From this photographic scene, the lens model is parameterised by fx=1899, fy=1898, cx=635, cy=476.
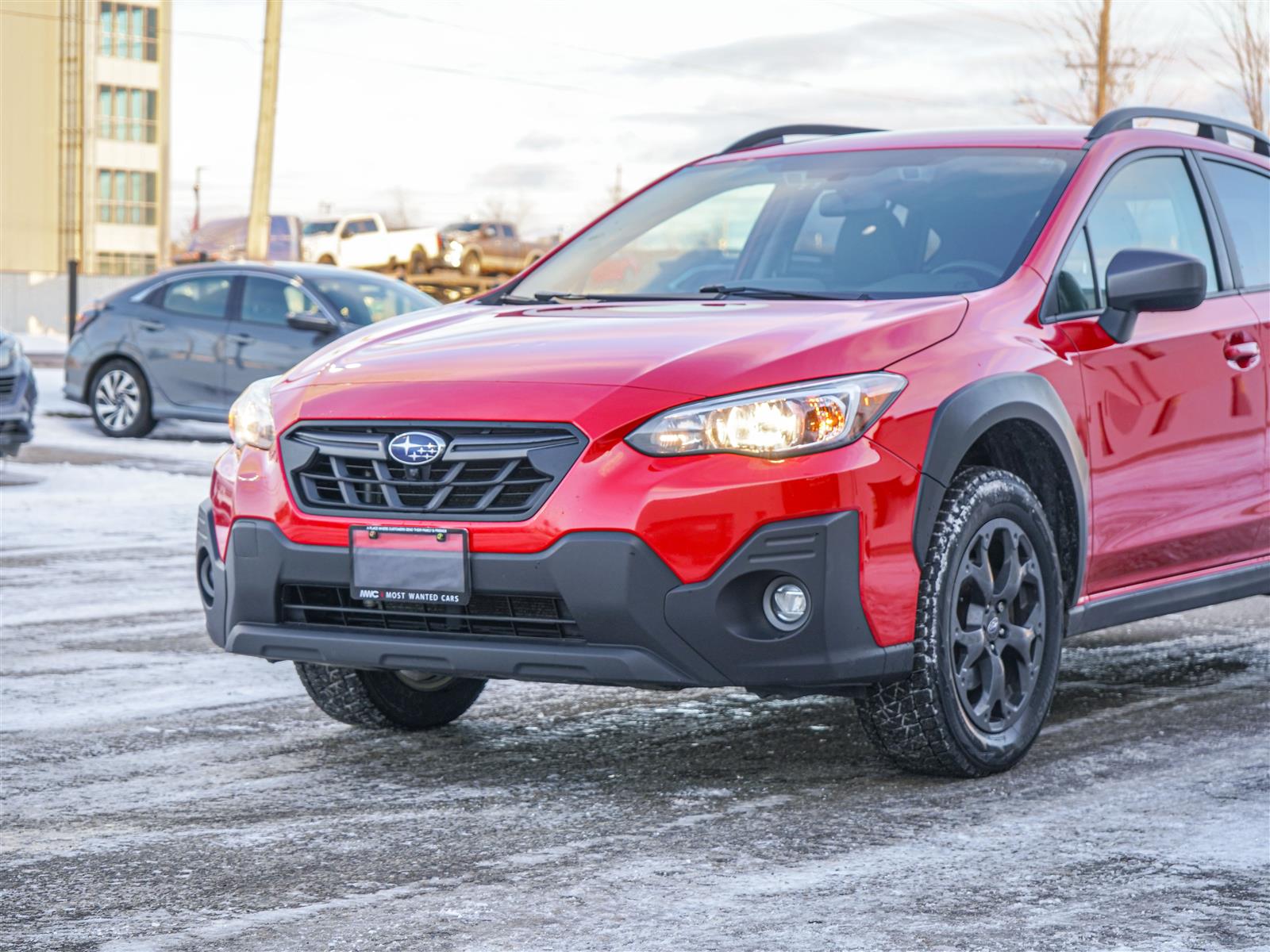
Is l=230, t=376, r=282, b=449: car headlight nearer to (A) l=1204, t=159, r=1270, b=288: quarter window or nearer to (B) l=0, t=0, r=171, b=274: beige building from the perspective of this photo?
(A) l=1204, t=159, r=1270, b=288: quarter window

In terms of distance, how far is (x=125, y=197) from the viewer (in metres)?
72.7

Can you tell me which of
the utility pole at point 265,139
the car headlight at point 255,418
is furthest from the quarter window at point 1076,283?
the utility pole at point 265,139

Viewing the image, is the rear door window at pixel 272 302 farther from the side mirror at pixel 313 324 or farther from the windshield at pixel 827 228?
the windshield at pixel 827 228

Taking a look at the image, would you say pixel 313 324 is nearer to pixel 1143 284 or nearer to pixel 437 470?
pixel 1143 284

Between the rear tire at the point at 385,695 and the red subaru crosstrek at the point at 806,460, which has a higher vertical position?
the red subaru crosstrek at the point at 806,460

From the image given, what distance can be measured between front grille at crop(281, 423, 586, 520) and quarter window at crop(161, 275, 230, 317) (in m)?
12.0

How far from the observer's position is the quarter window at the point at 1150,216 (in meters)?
5.70

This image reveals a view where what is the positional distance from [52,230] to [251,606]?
6981 centimetres

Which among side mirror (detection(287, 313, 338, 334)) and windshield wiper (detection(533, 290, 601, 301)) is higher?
windshield wiper (detection(533, 290, 601, 301))

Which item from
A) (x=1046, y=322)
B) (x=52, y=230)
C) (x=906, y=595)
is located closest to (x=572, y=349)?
(x=906, y=595)

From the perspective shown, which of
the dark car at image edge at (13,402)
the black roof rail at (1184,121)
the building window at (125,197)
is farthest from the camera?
the building window at (125,197)

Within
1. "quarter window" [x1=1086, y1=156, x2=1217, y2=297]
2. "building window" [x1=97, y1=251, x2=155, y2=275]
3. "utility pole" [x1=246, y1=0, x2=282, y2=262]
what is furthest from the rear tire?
"building window" [x1=97, y1=251, x2=155, y2=275]

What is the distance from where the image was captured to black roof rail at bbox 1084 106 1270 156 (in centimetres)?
591

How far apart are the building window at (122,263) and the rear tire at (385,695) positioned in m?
68.1
